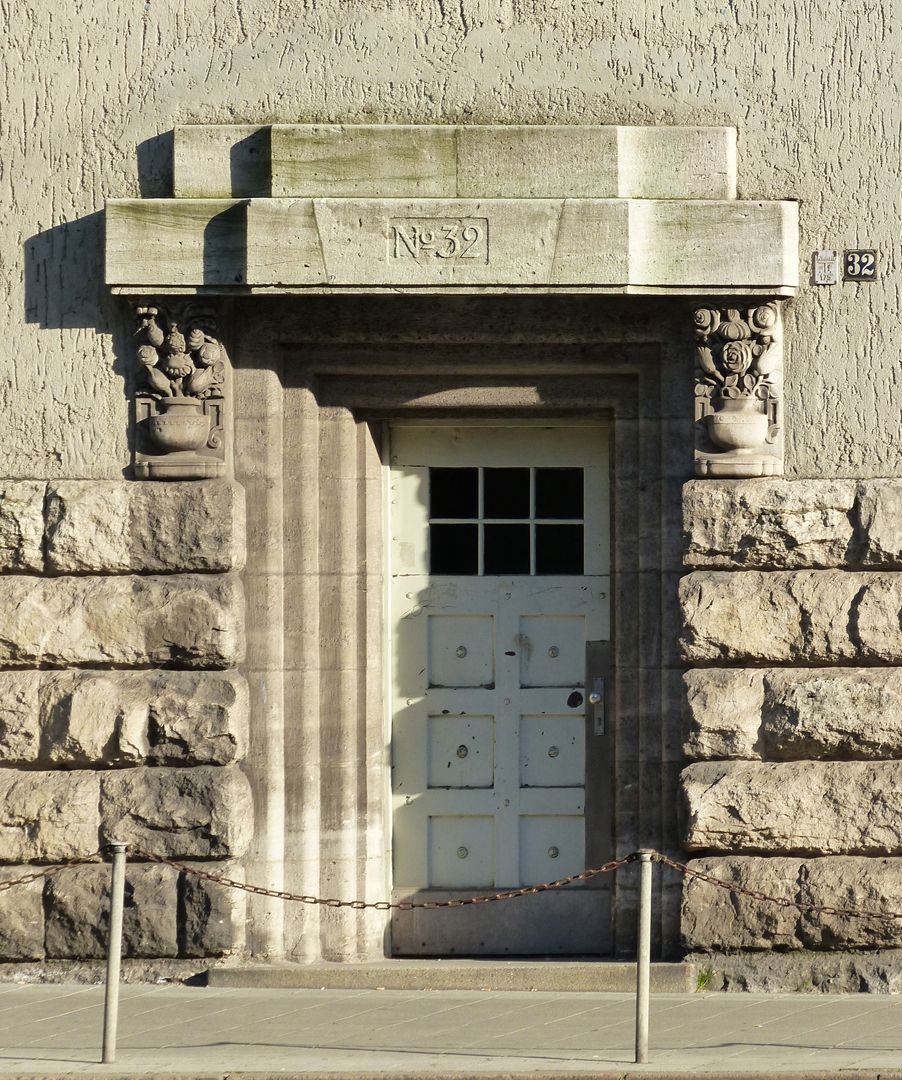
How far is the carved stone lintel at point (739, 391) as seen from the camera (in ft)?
28.1

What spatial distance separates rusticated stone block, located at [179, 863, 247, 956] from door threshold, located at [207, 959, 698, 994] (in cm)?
13

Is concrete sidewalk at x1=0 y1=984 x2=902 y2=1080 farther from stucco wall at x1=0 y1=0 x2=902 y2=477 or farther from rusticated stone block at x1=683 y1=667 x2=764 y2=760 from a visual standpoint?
stucco wall at x1=0 y1=0 x2=902 y2=477

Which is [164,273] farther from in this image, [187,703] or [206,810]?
[206,810]

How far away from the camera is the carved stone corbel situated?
8.73 m

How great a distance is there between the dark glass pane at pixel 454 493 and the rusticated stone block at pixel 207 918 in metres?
2.19

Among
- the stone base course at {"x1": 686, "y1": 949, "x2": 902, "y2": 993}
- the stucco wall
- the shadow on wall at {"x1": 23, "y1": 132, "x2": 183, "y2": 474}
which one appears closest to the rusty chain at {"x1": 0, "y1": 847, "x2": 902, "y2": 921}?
the stone base course at {"x1": 686, "y1": 949, "x2": 902, "y2": 993}

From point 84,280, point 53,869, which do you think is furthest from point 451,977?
point 84,280

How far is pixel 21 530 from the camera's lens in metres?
8.77

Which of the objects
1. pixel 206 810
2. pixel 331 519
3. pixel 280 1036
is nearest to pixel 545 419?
pixel 331 519

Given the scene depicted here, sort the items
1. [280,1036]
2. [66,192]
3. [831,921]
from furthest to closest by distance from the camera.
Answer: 1. [66,192]
2. [831,921]
3. [280,1036]

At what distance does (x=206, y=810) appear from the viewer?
8.55 m

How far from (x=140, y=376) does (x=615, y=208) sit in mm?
2481

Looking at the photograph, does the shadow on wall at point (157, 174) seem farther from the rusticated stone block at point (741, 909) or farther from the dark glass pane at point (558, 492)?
the rusticated stone block at point (741, 909)

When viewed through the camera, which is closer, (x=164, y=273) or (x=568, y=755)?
(x=164, y=273)
